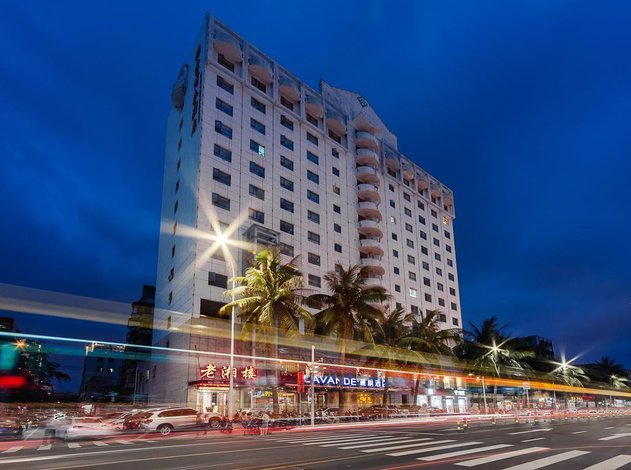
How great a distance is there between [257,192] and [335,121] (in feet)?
64.5

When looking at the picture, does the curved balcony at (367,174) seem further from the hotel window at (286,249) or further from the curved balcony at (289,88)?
the hotel window at (286,249)

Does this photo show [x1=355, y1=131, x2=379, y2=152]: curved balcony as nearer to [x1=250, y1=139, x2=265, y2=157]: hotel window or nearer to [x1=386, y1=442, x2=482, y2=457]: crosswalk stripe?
[x1=250, y1=139, x2=265, y2=157]: hotel window

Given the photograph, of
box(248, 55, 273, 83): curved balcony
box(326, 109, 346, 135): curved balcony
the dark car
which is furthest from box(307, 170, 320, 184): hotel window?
the dark car

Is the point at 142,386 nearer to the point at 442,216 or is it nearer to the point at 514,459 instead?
the point at 514,459

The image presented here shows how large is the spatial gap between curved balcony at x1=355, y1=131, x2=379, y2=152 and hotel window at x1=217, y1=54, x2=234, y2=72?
2198 centimetres

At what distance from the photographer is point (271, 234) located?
149 ft

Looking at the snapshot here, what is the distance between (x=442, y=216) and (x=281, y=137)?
4017cm

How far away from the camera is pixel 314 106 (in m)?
59.3

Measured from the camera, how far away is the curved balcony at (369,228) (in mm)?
61312

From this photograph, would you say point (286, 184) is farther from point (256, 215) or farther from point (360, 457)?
point (360, 457)

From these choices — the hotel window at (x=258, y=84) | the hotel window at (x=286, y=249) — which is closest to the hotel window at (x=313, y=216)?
the hotel window at (x=286, y=249)

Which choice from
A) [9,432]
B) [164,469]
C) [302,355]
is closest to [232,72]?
[302,355]

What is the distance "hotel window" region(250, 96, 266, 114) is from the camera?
52.3 meters

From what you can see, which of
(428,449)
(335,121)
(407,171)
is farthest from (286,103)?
(428,449)
